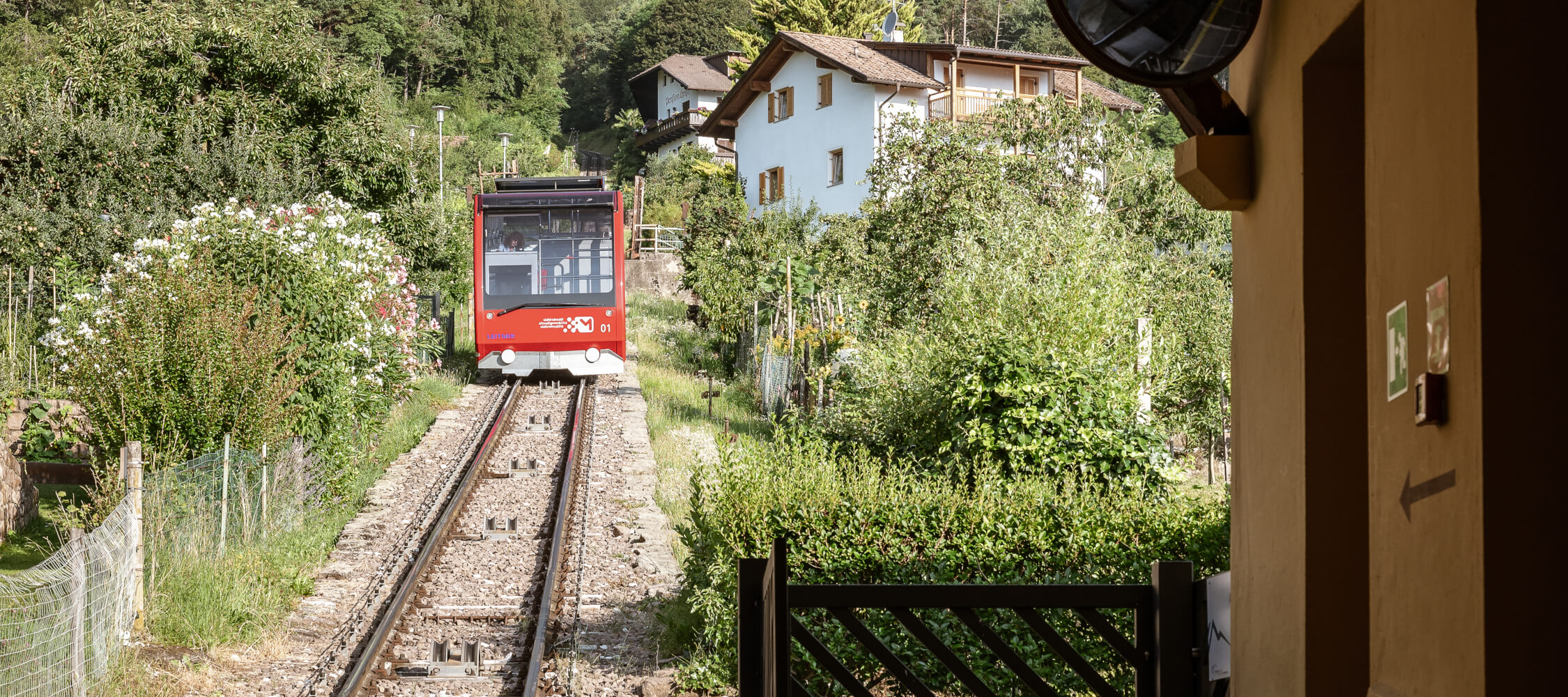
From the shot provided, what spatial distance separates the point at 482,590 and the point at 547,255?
10.6 metres

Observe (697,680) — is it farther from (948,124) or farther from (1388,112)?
(948,124)

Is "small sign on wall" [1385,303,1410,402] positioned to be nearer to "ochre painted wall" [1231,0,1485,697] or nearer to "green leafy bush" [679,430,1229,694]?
"ochre painted wall" [1231,0,1485,697]

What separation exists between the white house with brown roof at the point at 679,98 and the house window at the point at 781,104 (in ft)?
57.3

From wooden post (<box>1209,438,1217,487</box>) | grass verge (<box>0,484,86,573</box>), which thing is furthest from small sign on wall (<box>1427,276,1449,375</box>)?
wooden post (<box>1209,438,1217,487</box>)

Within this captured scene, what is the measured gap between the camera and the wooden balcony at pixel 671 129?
207ft

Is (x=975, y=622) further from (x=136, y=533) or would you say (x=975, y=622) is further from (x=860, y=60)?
(x=860, y=60)

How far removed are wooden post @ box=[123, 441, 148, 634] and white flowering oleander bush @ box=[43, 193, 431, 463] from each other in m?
1.97

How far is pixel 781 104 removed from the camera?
41.6m

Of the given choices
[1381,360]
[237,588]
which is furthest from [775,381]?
[1381,360]

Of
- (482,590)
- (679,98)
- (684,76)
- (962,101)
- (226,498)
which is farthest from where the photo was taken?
(679,98)

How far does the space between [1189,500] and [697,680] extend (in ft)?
9.68

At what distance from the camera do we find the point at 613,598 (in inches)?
363

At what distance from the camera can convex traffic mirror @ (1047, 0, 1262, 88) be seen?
10.4 feet

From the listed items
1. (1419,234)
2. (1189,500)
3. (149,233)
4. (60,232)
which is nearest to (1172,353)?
(1189,500)
